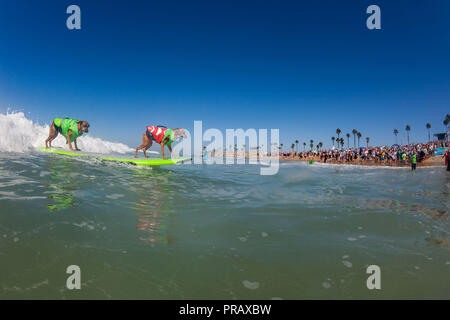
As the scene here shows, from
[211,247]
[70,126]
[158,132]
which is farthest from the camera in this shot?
[70,126]

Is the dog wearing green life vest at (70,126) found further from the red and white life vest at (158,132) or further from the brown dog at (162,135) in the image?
the red and white life vest at (158,132)

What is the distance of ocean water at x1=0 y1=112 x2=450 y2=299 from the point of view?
94.0 inches

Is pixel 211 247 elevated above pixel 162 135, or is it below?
below

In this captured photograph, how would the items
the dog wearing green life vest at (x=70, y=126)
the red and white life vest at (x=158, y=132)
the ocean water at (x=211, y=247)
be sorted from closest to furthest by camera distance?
the ocean water at (x=211, y=247)
the red and white life vest at (x=158, y=132)
the dog wearing green life vest at (x=70, y=126)

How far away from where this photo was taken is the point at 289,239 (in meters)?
3.75

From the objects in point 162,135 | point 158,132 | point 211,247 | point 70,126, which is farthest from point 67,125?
point 211,247

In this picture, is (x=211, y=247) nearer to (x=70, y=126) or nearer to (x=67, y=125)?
(x=70, y=126)

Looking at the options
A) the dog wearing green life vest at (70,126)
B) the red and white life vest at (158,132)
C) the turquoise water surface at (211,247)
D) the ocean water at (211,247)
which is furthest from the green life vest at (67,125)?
the turquoise water surface at (211,247)

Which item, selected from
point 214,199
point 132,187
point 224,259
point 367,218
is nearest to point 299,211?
point 367,218

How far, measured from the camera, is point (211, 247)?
3398mm

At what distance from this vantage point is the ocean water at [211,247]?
2387 millimetres

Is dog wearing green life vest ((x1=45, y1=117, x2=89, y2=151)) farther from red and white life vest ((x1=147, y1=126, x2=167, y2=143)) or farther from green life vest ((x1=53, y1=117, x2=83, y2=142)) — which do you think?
red and white life vest ((x1=147, y1=126, x2=167, y2=143))
